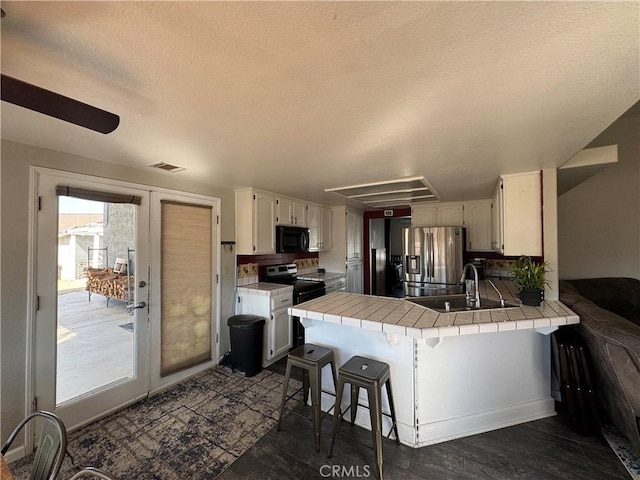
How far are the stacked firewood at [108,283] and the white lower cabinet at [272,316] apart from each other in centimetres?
131

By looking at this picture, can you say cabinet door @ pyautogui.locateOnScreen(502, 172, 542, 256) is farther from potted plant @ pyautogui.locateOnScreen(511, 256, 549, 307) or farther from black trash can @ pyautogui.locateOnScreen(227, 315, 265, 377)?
black trash can @ pyautogui.locateOnScreen(227, 315, 265, 377)

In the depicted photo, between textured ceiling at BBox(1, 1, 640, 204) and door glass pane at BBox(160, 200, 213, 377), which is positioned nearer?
textured ceiling at BBox(1, 1, 640, 204)

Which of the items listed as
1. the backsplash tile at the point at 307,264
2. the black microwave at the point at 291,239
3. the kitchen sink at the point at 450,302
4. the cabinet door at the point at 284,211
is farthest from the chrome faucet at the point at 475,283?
the backsplash tile at the point at 307,264

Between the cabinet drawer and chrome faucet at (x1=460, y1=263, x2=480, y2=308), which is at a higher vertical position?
chrome faucet at (x1=460, y1=263, x2=480, y2=308)

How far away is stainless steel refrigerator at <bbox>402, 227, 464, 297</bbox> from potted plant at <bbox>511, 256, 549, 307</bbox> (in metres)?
1.40

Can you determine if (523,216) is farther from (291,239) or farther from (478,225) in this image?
(291,239)

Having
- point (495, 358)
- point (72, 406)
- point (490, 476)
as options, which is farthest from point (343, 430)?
point (72, 406)

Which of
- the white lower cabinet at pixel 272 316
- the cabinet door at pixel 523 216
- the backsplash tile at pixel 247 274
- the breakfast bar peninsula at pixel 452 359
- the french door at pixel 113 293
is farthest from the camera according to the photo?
the backsplash tile at pixel 247 274

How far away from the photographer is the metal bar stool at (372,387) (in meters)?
1.67

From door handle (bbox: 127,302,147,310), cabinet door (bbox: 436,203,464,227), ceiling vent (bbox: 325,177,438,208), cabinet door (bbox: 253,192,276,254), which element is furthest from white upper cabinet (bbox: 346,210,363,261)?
door handle (bbox: 127,302,147,310)

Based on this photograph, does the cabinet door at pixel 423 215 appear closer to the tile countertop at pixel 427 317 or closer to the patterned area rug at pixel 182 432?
the tile countertop at pixel 427 317

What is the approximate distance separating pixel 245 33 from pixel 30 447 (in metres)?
3.14

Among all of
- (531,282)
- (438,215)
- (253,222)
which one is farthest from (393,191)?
(253,222)

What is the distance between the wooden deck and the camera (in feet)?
7.04
